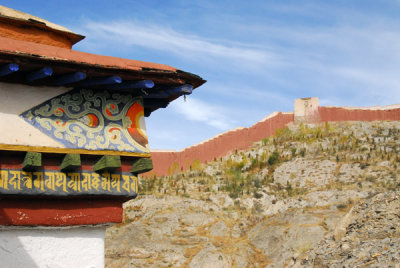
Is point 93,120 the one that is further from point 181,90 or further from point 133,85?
point 181,90

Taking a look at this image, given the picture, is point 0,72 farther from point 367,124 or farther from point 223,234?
point 367,124

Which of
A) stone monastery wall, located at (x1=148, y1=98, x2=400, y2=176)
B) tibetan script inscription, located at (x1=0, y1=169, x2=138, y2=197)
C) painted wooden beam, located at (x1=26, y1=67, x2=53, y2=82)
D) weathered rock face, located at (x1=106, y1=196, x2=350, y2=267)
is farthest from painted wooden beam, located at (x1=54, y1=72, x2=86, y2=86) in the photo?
stone monastery wall, located at (x1=148, y1=98, x2=400, y2=176)

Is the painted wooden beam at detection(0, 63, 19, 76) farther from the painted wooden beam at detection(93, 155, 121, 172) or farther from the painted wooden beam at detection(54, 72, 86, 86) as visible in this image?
the painted wooden beam at detection(93, 155, 121, 172)

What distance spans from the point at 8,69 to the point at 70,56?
657 millimetres

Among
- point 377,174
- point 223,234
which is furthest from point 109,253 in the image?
point 377,174

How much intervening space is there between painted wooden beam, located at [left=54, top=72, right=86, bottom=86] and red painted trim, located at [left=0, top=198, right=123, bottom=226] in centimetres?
115

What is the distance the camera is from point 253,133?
32.4 m

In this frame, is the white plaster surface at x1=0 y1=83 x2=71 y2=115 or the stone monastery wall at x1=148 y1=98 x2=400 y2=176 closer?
the white plaster surface at x1=0 y1=83 x2=71 y2=115

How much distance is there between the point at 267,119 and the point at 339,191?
32.2ft

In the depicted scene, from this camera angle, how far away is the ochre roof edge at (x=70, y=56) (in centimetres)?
529

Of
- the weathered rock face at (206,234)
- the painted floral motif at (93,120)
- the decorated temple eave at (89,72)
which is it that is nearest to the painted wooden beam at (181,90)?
the decorated temple eave at (89,72)

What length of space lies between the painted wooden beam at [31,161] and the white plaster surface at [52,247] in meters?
0.60

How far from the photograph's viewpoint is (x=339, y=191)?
80.6 feet

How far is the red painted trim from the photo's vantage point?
17.4ft
